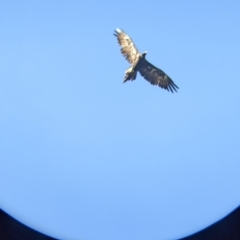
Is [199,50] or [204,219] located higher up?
[199,50]

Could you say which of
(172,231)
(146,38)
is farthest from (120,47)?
(172,231)

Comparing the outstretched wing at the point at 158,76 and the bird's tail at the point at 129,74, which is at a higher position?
the outstretched wing at the point at 158,76

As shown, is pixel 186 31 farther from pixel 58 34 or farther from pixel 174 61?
pixel 58 34

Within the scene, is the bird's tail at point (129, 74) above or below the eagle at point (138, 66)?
below

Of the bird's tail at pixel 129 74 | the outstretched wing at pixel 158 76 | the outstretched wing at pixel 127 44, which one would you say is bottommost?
the bird's tail at pixel 129 74
